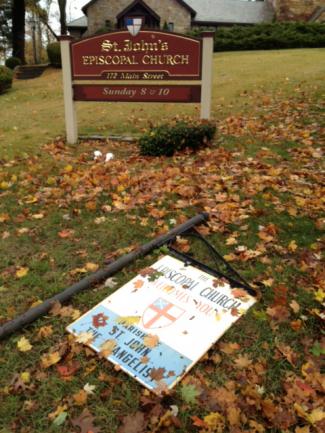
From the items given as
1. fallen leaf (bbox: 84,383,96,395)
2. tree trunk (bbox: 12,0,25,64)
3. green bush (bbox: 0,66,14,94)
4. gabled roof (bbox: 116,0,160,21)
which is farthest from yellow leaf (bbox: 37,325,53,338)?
gabled roof (bbox: 116,0,160,21)

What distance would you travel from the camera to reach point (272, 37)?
24.0 m

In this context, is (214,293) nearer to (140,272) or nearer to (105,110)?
(140,272)

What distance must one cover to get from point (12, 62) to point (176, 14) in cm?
1558

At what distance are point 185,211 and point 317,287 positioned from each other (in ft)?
5.59

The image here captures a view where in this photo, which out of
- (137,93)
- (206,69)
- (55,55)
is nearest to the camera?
(206,69)

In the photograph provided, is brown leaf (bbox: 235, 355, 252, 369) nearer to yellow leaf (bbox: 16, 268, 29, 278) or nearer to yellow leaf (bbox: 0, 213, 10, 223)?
yellow leaf (bbox: 16, 268, 29, 278)

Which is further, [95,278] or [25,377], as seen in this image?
[95,278]

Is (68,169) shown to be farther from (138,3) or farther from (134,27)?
(138,3)

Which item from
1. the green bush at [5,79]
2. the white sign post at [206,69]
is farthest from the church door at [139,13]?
the white sign post at [206,69]

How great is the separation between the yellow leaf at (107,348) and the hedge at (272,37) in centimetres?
2560

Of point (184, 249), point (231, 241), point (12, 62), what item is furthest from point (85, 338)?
point (12, 62)

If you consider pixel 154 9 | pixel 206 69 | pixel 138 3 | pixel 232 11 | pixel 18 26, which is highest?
pixel 232 11

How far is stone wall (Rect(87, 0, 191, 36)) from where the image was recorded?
98.8 feet

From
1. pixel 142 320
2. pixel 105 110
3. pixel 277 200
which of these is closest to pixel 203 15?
pixel 105 110
